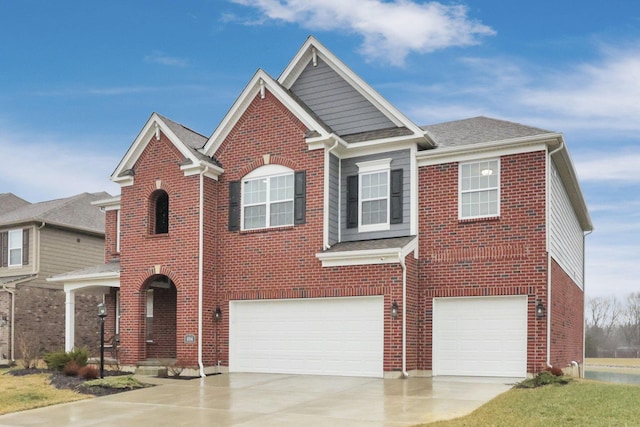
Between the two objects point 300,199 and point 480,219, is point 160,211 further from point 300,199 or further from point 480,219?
point 480,219

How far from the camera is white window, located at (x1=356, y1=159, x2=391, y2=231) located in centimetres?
1967

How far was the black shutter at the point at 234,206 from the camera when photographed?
2095cm

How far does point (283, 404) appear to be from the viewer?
45.8ft

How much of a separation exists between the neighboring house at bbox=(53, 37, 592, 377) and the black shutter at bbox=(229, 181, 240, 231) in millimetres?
47

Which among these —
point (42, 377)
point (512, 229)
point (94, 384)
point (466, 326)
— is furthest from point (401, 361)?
point (42, 377)

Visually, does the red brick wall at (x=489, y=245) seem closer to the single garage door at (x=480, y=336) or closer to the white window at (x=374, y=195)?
the single garage door at (x=480, y=336)

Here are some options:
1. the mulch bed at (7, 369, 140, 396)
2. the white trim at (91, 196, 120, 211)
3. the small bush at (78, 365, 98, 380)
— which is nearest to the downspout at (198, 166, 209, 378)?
the mulch bed at (7, 369, 140, 396)

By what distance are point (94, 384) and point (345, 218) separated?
26.9 feet

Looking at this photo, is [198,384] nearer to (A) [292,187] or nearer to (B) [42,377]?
(B) [42,377]

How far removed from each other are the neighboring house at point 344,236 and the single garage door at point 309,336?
1.7 inches

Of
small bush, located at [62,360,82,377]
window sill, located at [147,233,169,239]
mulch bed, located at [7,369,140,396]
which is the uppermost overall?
window sill, located at [147,233,169,239]

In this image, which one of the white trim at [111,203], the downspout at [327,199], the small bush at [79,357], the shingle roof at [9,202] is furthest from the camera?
the shingle roof at [9,202]

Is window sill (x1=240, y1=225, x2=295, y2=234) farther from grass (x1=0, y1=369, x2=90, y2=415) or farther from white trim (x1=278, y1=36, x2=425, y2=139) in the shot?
grass (x1=0, y1=369, x2=90, y2=415)

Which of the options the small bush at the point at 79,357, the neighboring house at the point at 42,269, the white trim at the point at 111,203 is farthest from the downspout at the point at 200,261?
the neighboring house at the point at 42,269
